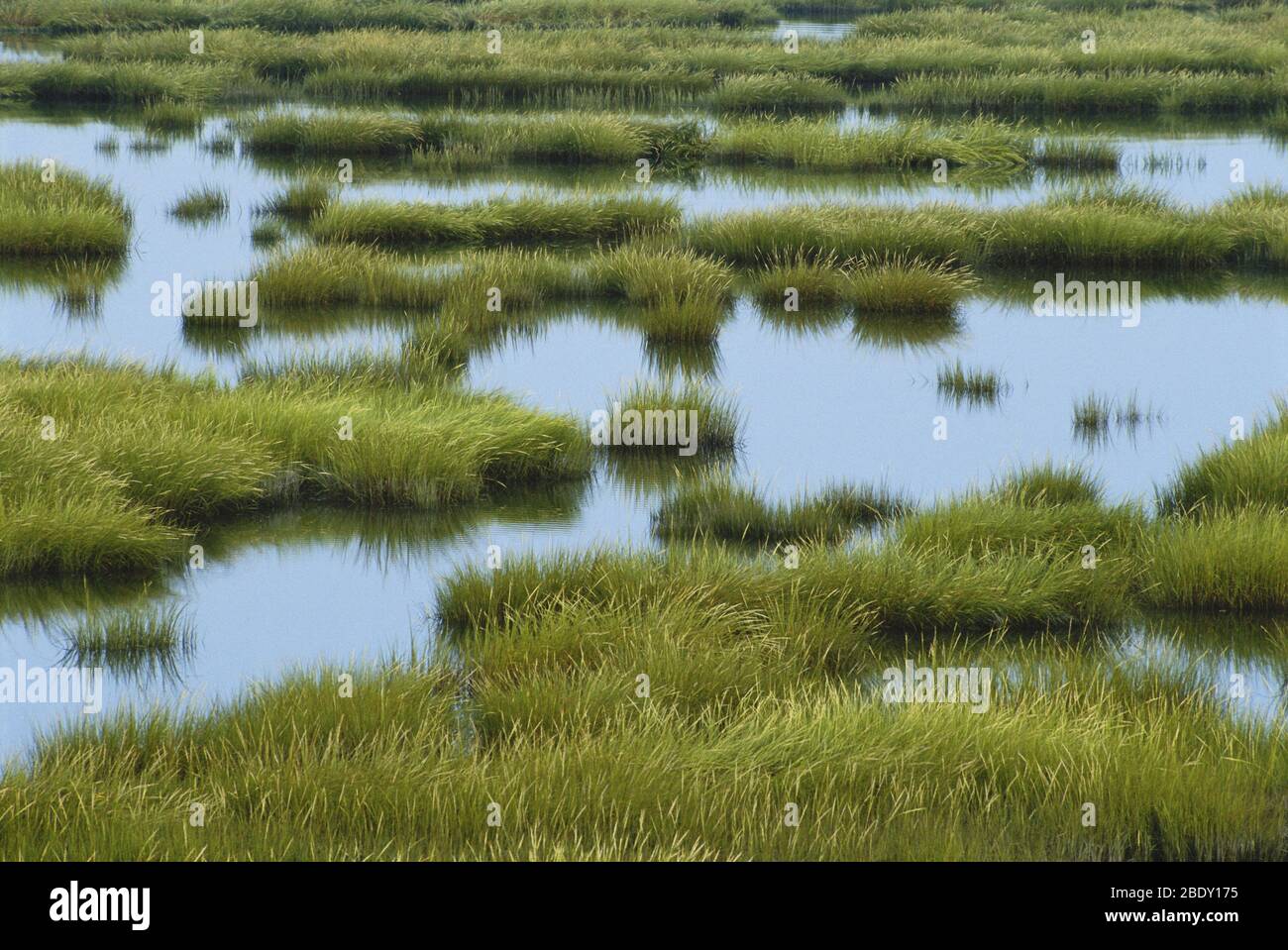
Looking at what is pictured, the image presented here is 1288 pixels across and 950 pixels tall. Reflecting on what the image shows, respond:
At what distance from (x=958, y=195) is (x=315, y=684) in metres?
15.1

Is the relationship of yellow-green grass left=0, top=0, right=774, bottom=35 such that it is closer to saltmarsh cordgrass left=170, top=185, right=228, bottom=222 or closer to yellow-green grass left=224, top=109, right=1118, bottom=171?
yellow-green grass left=224, top=109, right=1118, bottom=171

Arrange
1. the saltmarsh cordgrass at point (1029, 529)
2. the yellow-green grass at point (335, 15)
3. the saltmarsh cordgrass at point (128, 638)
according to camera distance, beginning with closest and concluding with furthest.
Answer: the saltmarsh cordgrass at point (128, 638) < the saltmarsh cordgrass at point (1029, 529) < the yellow-green grass at point (335, 15)

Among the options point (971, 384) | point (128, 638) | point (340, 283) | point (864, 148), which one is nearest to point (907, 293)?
point (971, 384)

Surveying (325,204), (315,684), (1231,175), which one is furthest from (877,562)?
(1231,175)

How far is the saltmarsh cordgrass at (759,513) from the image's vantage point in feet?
28.5

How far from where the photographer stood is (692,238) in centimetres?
1653

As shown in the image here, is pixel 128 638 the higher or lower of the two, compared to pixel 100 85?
lower

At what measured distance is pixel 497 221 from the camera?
1722 centimetres

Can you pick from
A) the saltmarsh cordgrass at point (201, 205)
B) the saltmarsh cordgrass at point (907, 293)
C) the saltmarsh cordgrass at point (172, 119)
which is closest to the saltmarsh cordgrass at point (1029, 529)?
the saltmarsh cordgrass at point (907, 293)

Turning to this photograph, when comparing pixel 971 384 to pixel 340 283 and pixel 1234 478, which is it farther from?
pixel 340 283

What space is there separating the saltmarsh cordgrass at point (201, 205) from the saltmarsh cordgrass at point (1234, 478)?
1222 centimetres

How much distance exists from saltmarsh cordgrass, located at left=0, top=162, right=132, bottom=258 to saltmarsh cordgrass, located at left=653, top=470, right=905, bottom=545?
9.42 metres

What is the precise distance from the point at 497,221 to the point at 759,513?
9.17 metres

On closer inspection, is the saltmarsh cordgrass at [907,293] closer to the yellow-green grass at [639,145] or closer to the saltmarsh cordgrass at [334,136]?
the yellow-green grass at [639,145]
